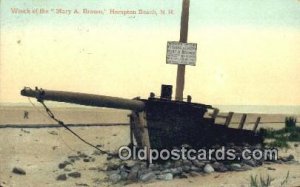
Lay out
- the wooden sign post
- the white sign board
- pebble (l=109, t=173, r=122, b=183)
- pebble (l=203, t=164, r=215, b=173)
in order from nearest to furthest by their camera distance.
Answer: pebble (l=109, t=173, r=122, b=183) → pebble (l=203, t=164, r=215, b=173) → the white sign board → the wooden sign post

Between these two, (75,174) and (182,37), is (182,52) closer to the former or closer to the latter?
(182,37)

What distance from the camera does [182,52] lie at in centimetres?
1205

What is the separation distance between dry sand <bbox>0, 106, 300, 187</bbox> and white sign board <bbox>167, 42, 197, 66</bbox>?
302 cm

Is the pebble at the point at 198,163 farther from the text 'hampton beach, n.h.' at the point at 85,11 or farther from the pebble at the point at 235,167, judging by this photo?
the text 'hampton beach, n.h.' at the point at 85,11

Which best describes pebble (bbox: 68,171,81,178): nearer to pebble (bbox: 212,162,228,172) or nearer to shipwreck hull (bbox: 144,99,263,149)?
shipwreck hull (bbox: 144,99,263,149)

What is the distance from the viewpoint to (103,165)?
12.9 meters

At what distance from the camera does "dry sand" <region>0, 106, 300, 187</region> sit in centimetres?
1091

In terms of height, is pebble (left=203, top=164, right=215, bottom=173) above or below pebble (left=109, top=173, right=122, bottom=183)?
above

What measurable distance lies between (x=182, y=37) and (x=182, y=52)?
0.65 m

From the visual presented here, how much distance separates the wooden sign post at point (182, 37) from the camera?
12180mm
